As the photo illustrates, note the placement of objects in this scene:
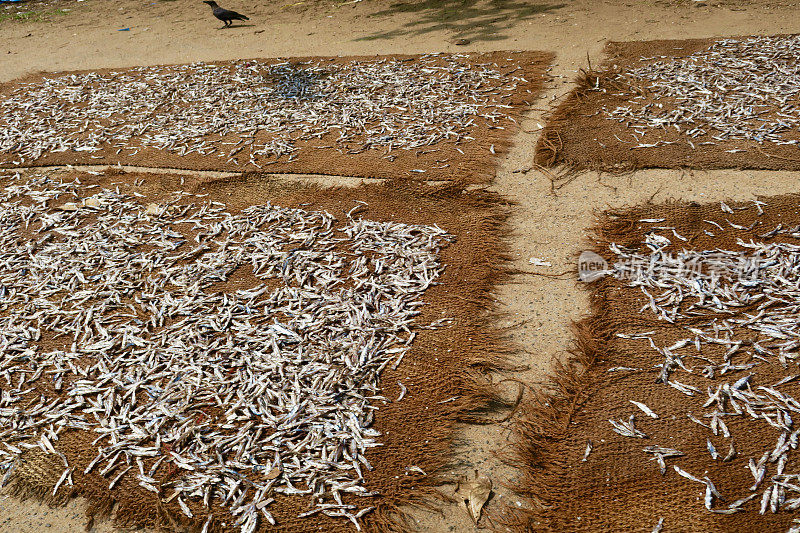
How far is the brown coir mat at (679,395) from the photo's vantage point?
216 centimetres

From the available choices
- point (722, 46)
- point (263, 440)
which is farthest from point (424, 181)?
point (722, 46)

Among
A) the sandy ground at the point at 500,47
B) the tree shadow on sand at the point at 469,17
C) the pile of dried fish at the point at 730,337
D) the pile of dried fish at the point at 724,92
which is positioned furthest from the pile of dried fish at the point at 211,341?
the tree shadow on sand at the point at 469,17

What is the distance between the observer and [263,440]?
2549 mm

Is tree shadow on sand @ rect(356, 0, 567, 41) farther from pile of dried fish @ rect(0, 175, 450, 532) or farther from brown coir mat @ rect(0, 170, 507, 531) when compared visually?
pile of dried fish @ rect(0, 175, 450, 532)

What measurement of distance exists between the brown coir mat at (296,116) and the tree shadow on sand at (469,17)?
39.9 inches

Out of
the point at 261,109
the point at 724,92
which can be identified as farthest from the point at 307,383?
the point at 724,92

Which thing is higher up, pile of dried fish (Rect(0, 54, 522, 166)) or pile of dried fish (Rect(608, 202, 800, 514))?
pile of dried fish (Rect(0, 54, 522, 166))

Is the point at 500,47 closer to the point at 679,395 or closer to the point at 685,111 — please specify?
the point at 685,111

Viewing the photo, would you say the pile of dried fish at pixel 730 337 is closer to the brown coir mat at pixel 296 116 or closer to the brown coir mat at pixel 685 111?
the brown coir mat at pixel 685 111

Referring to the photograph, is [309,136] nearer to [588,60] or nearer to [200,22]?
[588,60]

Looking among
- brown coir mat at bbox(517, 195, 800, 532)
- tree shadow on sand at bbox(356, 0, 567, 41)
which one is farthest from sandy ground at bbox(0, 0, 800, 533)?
brown coir mat at bbox(517, 195, 800, 532)

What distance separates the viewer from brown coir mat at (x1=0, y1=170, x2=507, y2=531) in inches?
92.7

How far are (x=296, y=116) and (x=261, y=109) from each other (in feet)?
1.61

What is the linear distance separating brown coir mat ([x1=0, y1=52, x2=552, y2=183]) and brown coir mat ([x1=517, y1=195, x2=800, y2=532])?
156cm
